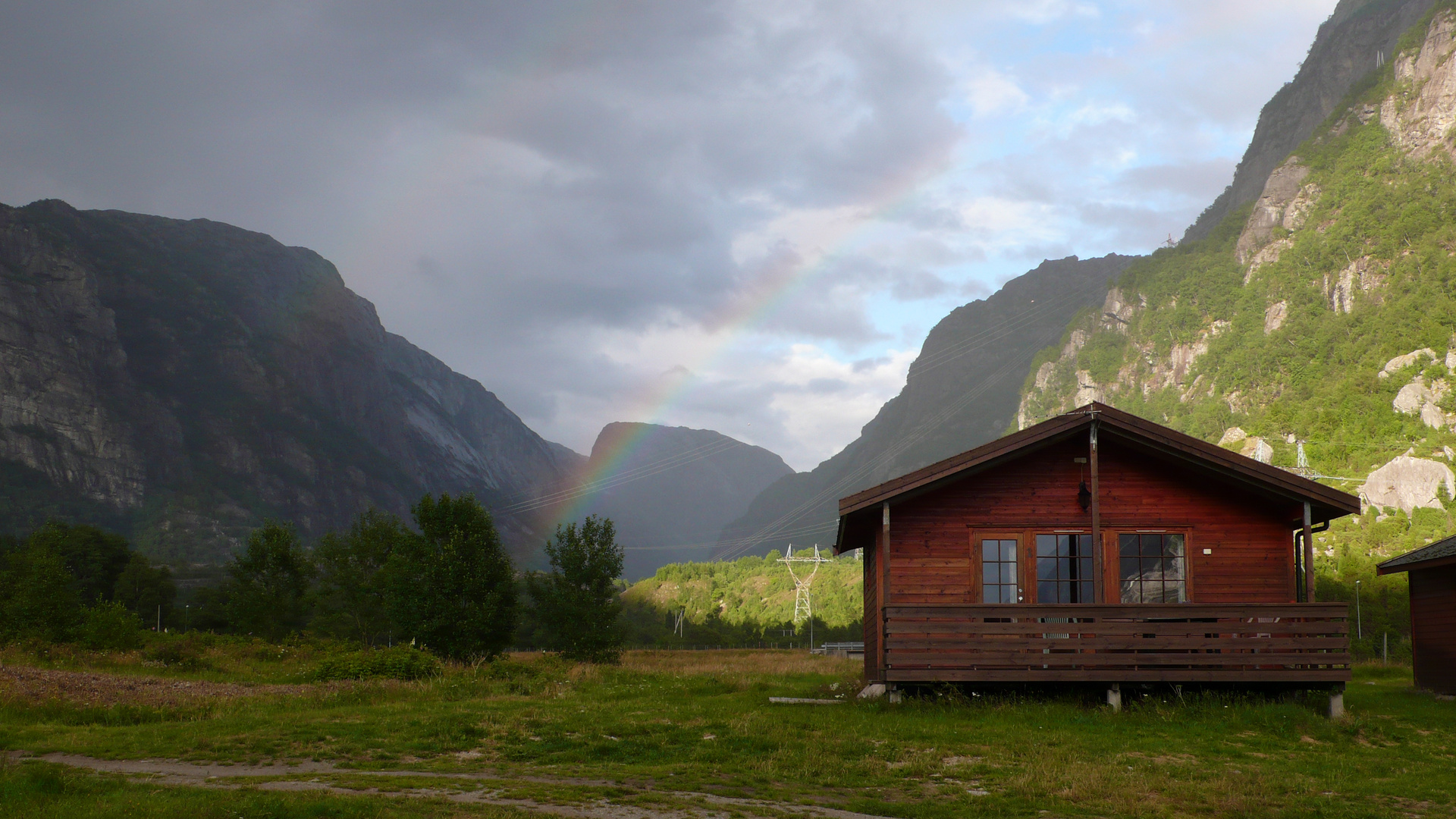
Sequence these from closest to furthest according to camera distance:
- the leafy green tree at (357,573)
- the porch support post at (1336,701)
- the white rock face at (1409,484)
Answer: the porch support post at (1336,701) < the leafy green tree at (357,573) < the white rock face at (1409,484)

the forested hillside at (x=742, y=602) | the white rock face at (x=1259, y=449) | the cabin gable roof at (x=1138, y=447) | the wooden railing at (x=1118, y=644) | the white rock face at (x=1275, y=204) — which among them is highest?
the white rock face at (x=1275, y=204)

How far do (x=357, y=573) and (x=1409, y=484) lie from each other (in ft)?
323

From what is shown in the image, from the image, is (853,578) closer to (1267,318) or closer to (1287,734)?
(1267,318)

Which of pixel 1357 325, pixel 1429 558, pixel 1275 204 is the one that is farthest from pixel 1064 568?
pixel 1275 204

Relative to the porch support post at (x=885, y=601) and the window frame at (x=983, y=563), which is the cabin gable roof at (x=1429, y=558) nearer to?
the window frame at (x=983, y=563)

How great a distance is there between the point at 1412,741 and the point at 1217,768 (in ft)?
18.0

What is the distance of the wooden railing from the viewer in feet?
64.2

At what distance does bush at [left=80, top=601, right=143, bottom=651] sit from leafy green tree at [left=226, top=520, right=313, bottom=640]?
28.3 metres

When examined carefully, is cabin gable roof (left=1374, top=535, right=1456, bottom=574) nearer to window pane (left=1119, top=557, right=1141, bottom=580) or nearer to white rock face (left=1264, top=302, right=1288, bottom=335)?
window pane (left=1119, top=557, right=1141, bottom=580)

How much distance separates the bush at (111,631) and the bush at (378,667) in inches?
400

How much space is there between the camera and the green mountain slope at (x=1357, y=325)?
10219cm

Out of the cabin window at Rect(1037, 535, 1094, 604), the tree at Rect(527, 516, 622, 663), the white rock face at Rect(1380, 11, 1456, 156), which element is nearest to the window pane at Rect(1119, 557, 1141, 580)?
the cabin window at Rect(1037, 535, 1094, 604)

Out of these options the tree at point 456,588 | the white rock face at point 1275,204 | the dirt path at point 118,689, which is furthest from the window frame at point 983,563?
the white rock face at point 1275,204

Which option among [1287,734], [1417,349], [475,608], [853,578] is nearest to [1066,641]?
[1287,734]
